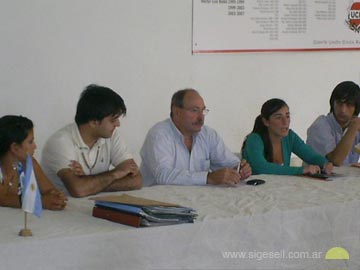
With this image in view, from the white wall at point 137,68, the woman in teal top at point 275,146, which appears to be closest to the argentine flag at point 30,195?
the woman in teal top at point 275,146

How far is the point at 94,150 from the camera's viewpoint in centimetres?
310

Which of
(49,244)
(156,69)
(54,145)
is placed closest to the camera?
(49,244)

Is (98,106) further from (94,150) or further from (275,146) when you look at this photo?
(275,146)

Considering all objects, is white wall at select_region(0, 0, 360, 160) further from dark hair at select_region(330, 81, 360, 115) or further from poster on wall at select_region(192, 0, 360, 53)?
dark hair at select_region(330, 81, 360, 115)

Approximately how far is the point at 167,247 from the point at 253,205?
1.65ft

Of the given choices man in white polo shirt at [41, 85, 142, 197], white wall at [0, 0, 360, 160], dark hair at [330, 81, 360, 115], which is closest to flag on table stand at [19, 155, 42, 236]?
man in white polo shirt at [41, 85, 142, 197]

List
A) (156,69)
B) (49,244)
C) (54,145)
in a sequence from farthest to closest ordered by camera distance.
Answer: (156,69) < (54,145) < (49,244)

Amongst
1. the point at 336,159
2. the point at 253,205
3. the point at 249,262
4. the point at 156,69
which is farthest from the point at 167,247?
the point at 156,69

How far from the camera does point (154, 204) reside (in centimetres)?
228

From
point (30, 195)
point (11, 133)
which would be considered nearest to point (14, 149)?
point (11, 133)

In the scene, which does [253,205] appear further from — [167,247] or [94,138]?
[94,138]

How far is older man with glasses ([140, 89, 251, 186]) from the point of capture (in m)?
3.16

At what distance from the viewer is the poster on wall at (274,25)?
14.5ft

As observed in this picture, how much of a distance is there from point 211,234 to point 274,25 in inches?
105
